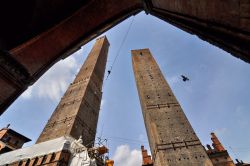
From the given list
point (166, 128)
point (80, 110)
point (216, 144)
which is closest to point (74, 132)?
point (80, 110)

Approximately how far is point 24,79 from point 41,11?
1.11m

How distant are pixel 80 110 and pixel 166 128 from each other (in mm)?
7815

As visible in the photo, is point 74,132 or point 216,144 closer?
point 74,132

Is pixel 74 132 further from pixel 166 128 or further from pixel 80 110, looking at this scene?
pixel 166 128

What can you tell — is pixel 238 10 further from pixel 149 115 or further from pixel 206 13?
pixel 149 115

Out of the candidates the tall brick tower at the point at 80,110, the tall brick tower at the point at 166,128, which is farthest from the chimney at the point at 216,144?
the tall brick tower at the point at 80,110

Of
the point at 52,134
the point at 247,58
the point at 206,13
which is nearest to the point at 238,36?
the point at 247,58

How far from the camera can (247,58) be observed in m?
1.47

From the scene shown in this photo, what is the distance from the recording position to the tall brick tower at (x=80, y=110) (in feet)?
29.9

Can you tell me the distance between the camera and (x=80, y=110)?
33.9 feet

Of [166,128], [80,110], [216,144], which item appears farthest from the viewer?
[216,144]

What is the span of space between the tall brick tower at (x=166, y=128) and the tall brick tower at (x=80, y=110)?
17.8 ft

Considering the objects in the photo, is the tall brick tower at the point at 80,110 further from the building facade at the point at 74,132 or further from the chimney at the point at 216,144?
the chimney at the point at 216,144


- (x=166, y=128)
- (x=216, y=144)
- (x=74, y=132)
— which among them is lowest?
(x=74, y=132)
